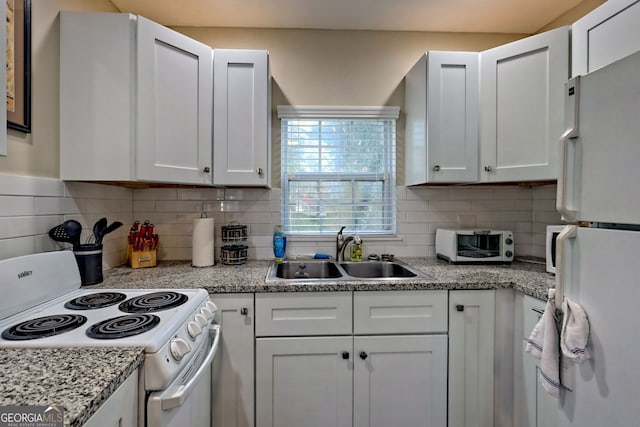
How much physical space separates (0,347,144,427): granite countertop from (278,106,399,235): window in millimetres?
1501

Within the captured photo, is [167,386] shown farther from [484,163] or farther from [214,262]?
[484,163]

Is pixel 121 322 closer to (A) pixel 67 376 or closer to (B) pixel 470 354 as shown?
(A) pixel 67 376

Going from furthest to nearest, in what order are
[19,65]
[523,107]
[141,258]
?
[141,258]
[523,107]
[19,65]

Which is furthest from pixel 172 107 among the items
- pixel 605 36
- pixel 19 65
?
pixel 605 36

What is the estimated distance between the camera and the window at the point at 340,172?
2.24 metres

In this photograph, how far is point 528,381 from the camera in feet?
4.93

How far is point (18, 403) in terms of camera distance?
0.61 metres

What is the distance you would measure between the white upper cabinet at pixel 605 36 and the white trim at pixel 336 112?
100 cm

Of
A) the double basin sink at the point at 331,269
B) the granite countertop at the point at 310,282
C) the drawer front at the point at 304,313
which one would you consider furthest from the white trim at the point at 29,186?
the double basin sink at the point at 331,269

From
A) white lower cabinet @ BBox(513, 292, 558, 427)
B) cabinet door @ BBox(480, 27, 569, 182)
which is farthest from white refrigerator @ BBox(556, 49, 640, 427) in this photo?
cabinet door @ BBox(480, 27, 569, 182)

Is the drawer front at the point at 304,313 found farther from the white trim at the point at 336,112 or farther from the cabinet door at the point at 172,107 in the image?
the white trim at the point at 336,112

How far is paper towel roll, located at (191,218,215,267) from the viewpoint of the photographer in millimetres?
1938

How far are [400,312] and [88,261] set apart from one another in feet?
5.15

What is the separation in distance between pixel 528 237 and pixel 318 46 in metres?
2.05
